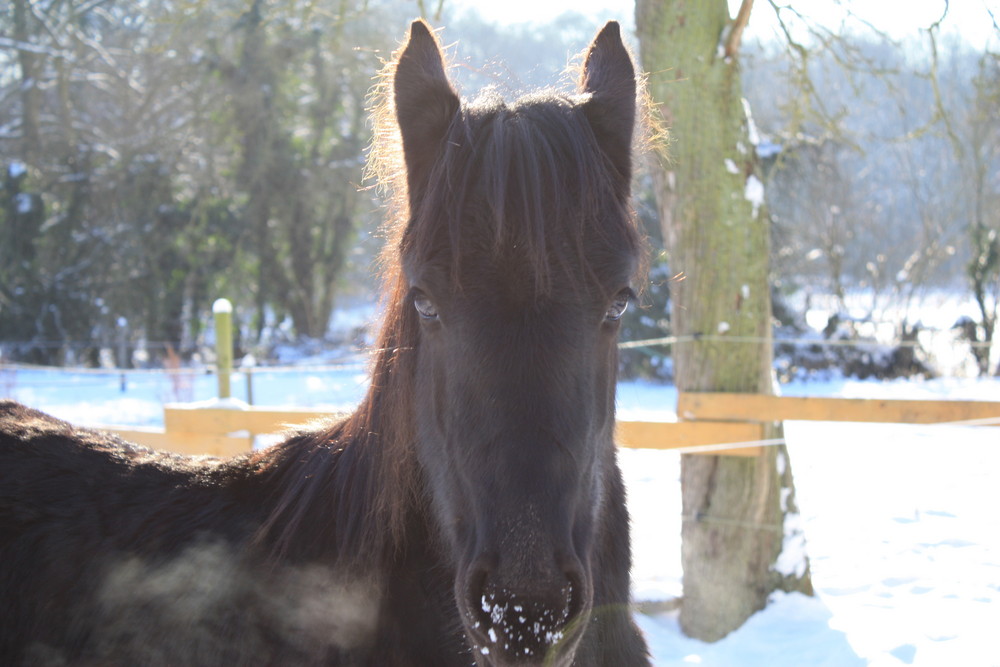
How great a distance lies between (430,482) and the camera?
6.09 ft

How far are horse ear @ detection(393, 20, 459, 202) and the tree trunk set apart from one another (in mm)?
2632

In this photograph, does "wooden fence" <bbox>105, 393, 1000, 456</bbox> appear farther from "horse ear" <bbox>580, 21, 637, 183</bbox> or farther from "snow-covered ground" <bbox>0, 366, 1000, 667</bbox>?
"horse ear" <bbox>580, 21, 637, 183</bbox>

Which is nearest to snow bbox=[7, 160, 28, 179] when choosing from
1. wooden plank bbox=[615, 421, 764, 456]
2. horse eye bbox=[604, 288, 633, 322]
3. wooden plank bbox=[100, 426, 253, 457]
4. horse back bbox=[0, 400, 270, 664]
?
wooden plank bbox=[100, 426, 253, 457]

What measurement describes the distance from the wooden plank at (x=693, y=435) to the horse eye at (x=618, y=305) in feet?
8.12

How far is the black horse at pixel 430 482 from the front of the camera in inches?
60.1

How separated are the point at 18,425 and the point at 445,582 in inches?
55.1

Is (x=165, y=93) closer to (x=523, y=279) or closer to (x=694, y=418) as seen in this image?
(x=694, y=418)

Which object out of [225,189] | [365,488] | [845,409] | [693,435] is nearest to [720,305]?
[693,435]

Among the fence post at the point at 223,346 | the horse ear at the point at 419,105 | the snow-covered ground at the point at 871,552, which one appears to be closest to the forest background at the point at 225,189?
the snow-covered ground at the point at 871,552

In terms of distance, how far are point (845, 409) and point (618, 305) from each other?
297 cm

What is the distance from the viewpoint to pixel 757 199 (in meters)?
4.38

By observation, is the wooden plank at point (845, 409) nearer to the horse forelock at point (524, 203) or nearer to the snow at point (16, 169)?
the horse forelock at point (524, 203)

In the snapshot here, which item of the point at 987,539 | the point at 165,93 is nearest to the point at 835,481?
the point at 987,539

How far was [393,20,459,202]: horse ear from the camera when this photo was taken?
75.4 inches
